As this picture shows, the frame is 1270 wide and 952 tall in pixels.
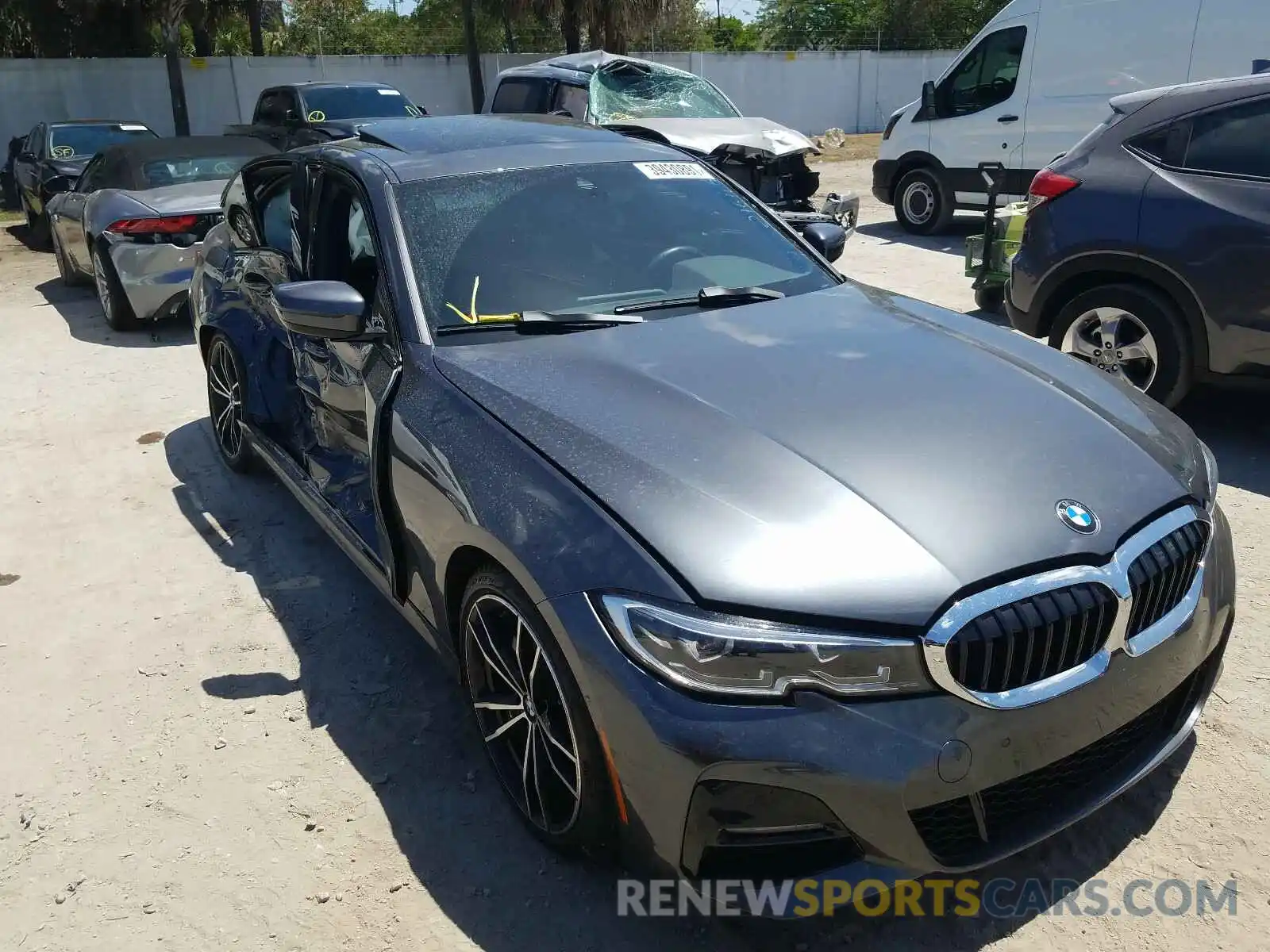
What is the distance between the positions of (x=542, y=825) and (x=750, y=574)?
0.96 m

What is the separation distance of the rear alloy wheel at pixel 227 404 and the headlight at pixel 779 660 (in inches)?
137

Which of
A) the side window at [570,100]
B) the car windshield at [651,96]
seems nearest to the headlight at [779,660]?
the car windshield at [651,96]

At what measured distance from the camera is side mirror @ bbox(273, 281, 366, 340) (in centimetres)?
309

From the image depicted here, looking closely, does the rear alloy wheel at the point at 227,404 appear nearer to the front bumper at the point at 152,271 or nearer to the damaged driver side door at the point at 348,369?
the damaged driver side door at the point at 348,369

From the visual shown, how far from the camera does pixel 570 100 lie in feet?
36.5

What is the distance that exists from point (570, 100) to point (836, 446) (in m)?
9.67

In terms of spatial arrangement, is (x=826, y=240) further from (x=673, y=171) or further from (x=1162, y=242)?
(x=1162, y=242)

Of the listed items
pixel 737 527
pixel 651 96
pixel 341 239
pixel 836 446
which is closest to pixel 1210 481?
pixel 836 446

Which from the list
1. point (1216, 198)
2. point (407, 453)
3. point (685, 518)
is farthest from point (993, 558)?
point (1216, 198)

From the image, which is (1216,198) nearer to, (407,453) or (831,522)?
(831,522)

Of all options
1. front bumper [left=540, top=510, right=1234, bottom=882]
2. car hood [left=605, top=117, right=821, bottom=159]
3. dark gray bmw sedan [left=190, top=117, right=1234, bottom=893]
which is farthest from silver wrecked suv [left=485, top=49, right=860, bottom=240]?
front bumper [left=540, top=510, right=1234, bottom=882]

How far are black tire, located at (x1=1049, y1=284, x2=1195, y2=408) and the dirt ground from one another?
436 mm

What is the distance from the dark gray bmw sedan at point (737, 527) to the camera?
1.98m

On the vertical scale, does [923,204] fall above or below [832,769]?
above
